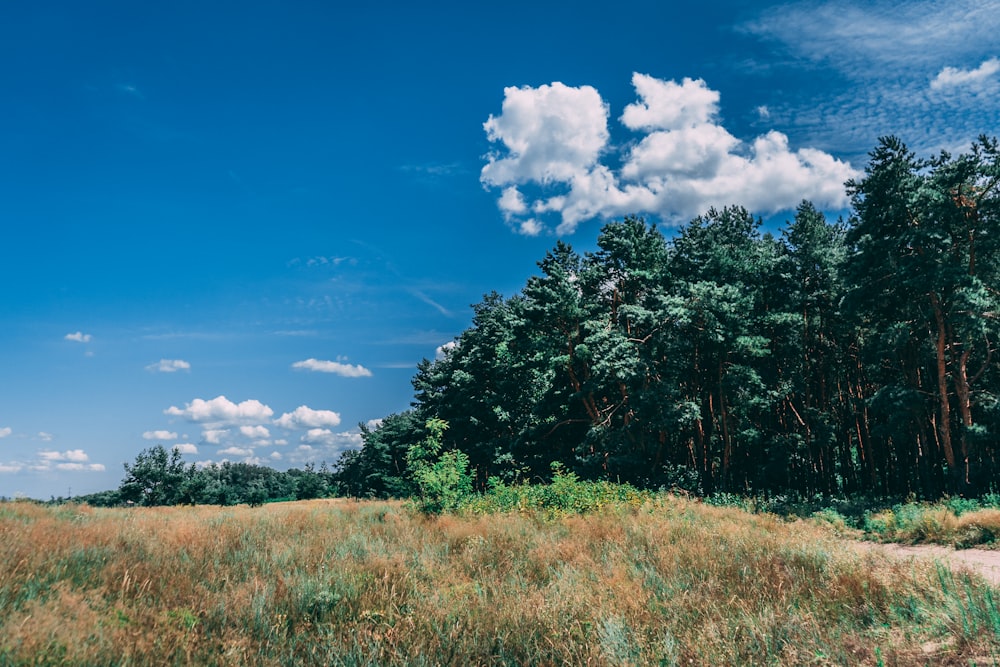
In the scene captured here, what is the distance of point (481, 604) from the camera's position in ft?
18.6

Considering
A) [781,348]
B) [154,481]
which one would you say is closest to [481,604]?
[781,348]

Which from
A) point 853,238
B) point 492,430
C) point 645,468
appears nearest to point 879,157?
point 853,238

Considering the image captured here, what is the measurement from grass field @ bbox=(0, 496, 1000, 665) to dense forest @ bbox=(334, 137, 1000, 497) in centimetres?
1017

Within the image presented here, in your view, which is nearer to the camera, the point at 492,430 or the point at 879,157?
the point at 879,157

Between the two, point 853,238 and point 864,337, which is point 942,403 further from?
point 864,337

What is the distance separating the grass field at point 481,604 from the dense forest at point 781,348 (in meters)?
10.2

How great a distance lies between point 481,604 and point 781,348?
29.0 m

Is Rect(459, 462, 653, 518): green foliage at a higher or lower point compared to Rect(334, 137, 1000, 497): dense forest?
lower

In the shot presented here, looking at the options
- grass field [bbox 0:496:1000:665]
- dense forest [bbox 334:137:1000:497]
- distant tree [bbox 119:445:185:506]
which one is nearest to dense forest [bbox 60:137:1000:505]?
dense forest [bbox 334:137:1000:497]

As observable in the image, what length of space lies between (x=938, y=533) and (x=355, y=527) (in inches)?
579

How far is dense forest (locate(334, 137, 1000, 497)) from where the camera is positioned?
67.2 feet

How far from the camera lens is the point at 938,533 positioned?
1330 centimetres

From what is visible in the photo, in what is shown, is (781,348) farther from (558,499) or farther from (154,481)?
(154,481)

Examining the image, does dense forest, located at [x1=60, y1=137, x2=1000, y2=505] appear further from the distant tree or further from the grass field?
the distant tree
